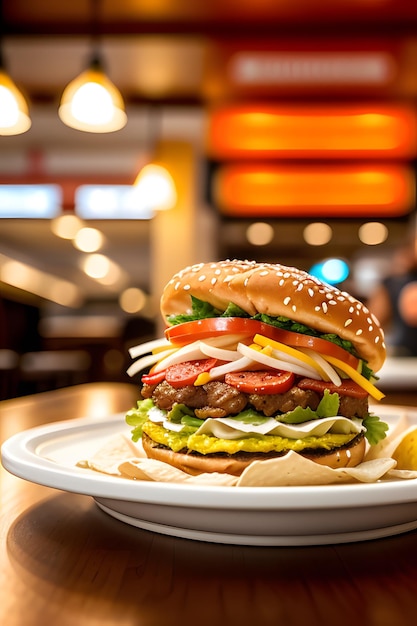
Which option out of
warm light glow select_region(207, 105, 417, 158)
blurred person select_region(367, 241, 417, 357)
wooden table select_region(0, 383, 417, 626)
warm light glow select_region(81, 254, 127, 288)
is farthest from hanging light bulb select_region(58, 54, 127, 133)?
warm light glow select_region(81, 254, 127, 288)

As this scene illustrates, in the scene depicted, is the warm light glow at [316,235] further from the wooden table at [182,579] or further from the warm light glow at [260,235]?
the wooden table at [182,579]

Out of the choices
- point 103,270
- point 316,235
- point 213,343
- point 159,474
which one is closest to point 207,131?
point 316,235

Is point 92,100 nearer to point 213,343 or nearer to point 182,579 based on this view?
point 213,343

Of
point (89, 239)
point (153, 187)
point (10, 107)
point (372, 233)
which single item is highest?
point (10, 107)

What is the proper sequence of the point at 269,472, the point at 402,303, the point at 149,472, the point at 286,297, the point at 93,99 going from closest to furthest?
1. the point at 269,472
2. the point at 149,472
3. the point at 286,297
4. the point at 93,99
5. the point at 402,303

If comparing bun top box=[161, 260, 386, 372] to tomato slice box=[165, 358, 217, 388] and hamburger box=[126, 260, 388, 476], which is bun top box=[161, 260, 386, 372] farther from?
tomato slice box=[165, 358, 217, 388]

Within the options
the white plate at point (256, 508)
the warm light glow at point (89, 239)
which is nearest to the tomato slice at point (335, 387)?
the white plate at point (256, 508)

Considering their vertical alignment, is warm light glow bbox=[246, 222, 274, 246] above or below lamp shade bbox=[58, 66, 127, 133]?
below
